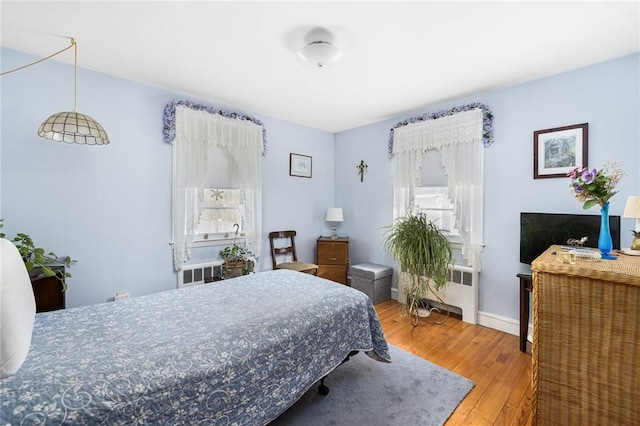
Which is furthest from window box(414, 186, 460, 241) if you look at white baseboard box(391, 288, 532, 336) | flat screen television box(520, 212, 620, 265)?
white baseboard box(391, 288, 532, 336)

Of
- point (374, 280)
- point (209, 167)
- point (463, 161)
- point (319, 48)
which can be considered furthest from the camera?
point (374, 280)

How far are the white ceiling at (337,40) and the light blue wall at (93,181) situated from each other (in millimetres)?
180

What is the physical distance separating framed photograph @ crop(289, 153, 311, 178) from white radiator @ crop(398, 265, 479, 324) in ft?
7.43

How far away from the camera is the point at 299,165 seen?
14.1 ft

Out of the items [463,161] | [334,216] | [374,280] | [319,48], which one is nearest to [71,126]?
[319,48]

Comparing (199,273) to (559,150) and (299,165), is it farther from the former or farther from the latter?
(559,150)

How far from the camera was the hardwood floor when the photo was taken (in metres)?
1.79

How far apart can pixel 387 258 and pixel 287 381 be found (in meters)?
2.87

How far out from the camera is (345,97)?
10.6ft

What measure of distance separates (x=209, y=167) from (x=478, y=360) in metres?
3.50

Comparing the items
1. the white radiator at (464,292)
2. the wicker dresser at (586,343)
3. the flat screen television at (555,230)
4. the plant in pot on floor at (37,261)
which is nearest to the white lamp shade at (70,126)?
the plant in pot on floor at (37,261)

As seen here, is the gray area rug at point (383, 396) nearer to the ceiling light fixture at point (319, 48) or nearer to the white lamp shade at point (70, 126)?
the white lamp shade at point (70, 126)

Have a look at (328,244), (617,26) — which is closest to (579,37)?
(617,26)

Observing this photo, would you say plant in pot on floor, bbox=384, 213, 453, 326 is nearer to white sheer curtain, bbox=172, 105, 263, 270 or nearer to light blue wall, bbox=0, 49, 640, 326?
light blue wall, bbox=0, 49, 640, 326
